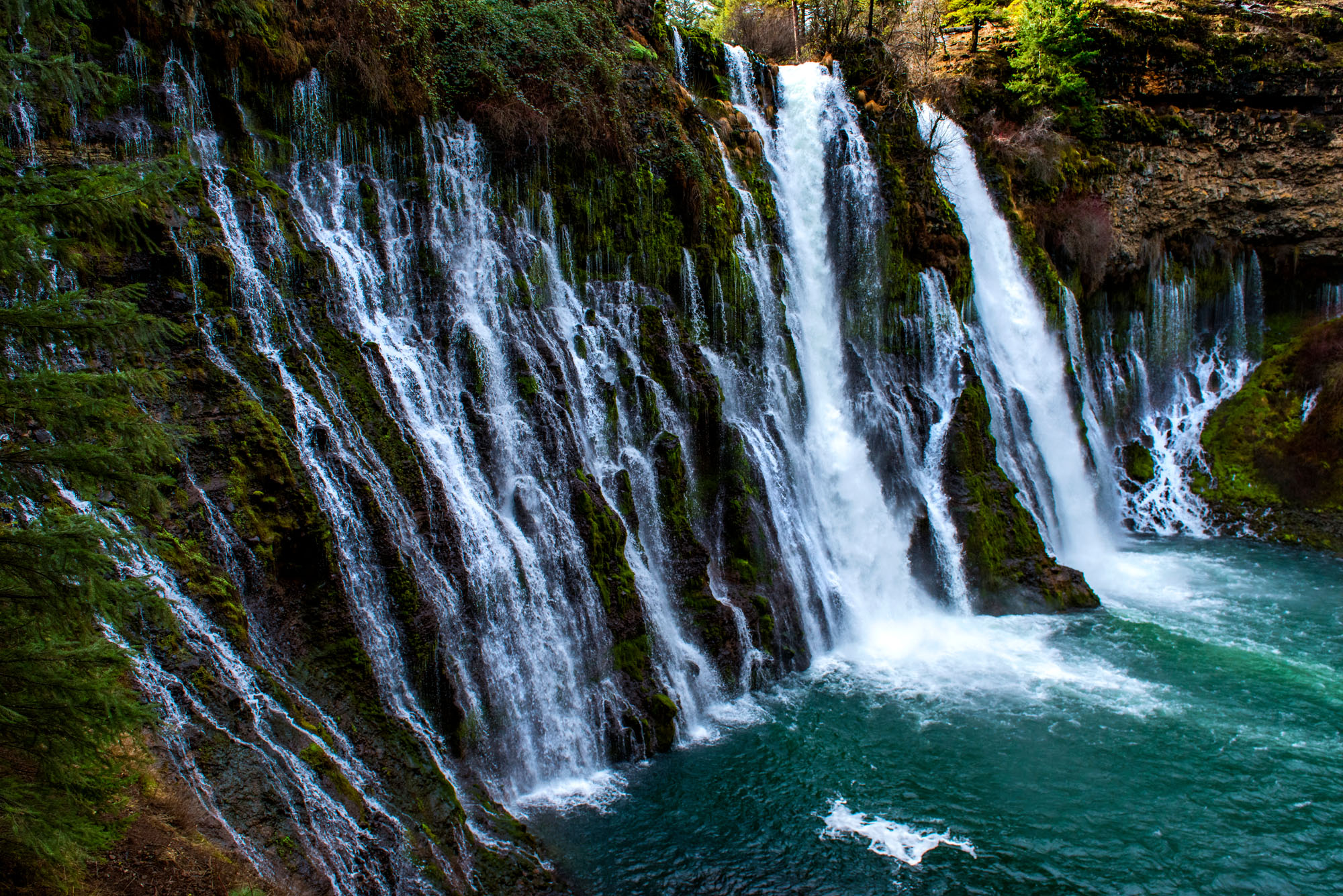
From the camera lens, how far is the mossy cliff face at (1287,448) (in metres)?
20.3

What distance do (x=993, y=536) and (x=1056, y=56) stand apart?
52.5 feet

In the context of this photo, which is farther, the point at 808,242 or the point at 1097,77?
the point at 1097,77

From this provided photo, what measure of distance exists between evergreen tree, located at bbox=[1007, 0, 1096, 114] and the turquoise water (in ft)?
52.8

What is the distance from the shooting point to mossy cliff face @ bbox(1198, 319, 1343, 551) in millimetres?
20312

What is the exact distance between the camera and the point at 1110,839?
8859 mm

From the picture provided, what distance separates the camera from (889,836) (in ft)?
29.2

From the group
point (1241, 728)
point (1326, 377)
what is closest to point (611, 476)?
point (1241, 728)

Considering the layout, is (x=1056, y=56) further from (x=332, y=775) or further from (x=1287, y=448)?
(x=332, y=775)

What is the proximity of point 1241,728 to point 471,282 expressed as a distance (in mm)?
12797

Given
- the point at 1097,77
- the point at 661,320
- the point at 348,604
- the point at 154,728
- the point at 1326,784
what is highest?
the point at 1097,77

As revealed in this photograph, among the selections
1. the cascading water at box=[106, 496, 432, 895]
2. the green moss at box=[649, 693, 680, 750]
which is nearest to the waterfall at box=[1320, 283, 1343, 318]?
the green moss at box=[649, 693, 680, 750]

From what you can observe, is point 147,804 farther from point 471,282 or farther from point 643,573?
point 471,282

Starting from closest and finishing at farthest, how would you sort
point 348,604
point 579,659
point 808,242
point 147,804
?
1. point 147,804
2. point 348,604
3. point 579,659
4. point 808,242

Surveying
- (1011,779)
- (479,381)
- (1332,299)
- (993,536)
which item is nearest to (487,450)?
(479,381)
